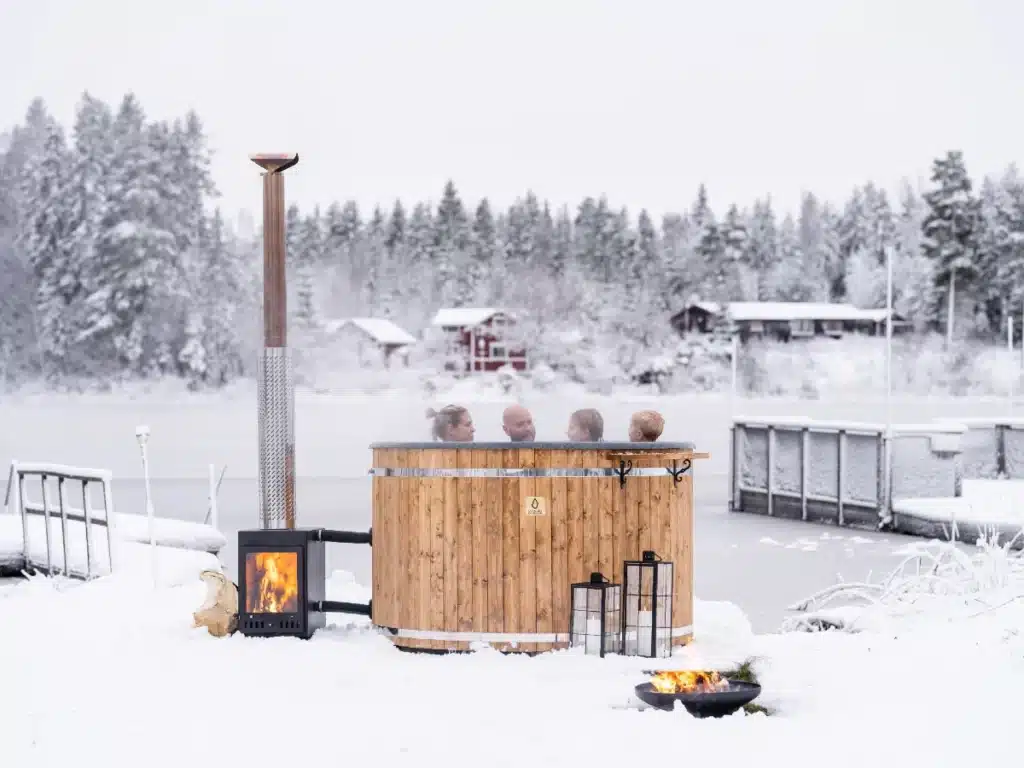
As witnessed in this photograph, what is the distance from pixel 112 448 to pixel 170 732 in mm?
49962

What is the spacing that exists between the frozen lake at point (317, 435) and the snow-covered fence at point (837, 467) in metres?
0.44

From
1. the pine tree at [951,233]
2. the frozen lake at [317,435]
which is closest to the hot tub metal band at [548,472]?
the frozen lake at [317,435]

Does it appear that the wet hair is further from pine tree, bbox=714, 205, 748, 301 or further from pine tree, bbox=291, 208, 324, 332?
pine tree, bbox=714, 205, 748, 301

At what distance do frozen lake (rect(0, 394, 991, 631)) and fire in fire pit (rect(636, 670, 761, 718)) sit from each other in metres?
13.3

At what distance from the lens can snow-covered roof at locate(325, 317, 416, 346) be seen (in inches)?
2741

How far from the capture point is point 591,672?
800 centimetres

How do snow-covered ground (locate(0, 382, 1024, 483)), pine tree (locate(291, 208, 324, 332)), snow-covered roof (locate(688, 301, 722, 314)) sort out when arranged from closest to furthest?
snow-covered ground (locate(0, 382, 1024, 483))
pine tree (locate(291, 208, 324, 332))
snow-covered roof (locate(688, 301, 722, 314))

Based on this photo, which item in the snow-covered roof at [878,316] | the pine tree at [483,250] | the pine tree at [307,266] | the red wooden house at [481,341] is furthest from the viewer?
the pine tree at [483,250]

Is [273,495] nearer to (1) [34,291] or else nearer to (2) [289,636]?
(2) [289,636]

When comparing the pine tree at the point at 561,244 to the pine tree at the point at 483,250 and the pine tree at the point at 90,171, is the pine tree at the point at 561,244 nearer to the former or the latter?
the pine tree at the point at 483,250

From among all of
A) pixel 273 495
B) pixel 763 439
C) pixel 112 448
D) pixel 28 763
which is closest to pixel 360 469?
pixel 112 448

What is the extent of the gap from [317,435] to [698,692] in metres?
51.4

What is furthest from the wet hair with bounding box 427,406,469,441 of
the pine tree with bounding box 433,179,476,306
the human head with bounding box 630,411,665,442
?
the pine tree with bounding box 433,179,476,306

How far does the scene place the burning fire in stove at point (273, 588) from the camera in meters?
9.13
